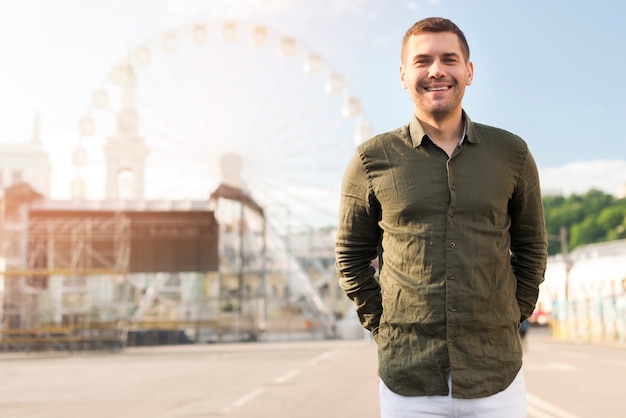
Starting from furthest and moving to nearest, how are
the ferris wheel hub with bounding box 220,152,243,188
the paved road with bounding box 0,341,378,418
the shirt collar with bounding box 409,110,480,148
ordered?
1. the ferris wheel hub with bounding box 220,152,243,188
2. the paved road with bounding box 0,341,378,418
3. the shirt collar with bounding box 409,110,480,148

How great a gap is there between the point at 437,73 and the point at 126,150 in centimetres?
7800

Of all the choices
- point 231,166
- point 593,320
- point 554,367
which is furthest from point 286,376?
point 593,320

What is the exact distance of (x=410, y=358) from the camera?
2387mm

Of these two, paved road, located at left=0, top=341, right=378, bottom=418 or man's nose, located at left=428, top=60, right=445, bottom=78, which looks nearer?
man's nose, located at left=428, top=60, right=445, bottom=78

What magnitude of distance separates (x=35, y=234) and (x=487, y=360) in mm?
40304

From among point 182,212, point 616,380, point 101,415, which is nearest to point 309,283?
point 182,212

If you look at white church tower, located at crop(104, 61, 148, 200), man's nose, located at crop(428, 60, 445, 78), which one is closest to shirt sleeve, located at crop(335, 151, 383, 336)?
man's nose, located at crop(428, 60, 445, 78)

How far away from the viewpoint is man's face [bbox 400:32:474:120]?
250 cm

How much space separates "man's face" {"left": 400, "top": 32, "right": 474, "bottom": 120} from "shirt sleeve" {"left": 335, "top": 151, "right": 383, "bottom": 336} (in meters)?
0.24

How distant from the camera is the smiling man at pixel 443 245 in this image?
7.73ft

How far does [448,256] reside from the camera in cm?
237

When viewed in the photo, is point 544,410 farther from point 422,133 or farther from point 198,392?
point 422,133

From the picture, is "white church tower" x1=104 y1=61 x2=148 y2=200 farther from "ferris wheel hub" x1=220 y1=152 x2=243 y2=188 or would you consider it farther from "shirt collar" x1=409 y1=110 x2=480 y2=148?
"shirt collar" x1=409 y1=110 x2=480 y2=148

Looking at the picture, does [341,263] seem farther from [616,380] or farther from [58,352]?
[58,352]
